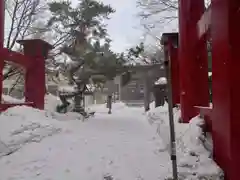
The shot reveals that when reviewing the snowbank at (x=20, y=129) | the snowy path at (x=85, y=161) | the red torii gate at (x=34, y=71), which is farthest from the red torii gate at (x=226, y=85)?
the red torii gate at (x=34, y=71)

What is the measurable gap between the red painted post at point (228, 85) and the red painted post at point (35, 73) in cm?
762

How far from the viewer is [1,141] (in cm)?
516

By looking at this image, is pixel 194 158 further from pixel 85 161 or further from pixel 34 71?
pixel 34 71

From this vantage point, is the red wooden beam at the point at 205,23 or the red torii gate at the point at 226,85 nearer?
the red torii gate at the point at 226,85

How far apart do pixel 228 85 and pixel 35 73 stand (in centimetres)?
807

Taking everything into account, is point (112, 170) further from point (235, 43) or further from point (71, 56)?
point (71, 56)

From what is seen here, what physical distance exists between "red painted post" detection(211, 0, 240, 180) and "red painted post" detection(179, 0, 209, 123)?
108 inches

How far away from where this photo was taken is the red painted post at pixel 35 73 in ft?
32.7

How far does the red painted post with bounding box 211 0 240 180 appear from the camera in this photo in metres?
2.99

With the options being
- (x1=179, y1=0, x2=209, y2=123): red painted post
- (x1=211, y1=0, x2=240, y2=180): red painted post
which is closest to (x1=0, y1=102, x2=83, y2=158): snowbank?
(x1=179, y1=0, x2=209, y2=123): red painted post

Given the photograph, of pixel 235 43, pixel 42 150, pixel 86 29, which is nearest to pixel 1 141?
pixel 42 150

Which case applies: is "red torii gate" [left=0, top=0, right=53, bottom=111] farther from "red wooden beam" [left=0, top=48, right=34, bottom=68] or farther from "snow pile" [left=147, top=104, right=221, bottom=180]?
"snow pile" [left=147, top=104, right=221, bottom=180]

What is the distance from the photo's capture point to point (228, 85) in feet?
10.1

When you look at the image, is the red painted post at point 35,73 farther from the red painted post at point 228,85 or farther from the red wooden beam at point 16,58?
the red painted post at point 228,85
